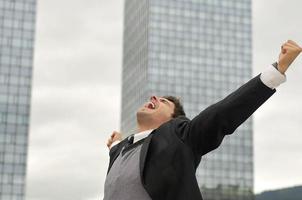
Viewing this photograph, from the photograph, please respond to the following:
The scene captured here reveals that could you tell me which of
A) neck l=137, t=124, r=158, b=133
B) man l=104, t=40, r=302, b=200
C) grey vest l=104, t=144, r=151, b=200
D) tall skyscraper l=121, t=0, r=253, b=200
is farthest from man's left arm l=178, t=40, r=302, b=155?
tall skyscraper l=121, t=0, r=253, b=200

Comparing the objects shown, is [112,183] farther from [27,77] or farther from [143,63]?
[143,63]

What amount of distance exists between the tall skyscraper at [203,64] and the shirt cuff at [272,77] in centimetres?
11853

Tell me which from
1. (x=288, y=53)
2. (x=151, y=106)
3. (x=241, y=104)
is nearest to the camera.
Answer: (x=288, y=53)

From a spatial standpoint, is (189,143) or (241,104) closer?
(241,104)

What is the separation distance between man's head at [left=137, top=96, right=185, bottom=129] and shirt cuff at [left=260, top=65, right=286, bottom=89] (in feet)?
3.34

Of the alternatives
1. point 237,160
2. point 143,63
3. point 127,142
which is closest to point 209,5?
point 143,63

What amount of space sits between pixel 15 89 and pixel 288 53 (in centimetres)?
11157

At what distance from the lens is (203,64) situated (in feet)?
427

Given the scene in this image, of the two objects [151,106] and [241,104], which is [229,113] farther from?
[151,106]

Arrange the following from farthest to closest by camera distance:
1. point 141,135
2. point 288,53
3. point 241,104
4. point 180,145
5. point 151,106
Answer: point 151,106 < point 141,135 < point 180,145 < point 241,104 < point 288,53

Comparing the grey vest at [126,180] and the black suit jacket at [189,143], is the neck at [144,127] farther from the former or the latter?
the black suit jacket at [189,143]

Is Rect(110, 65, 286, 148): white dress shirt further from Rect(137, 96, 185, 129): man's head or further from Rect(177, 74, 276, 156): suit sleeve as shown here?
Rect(137, 96, 185, 129): man's head

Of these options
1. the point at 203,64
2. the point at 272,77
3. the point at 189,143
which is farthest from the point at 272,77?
the point at 203,64

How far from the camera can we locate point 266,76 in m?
4.52
